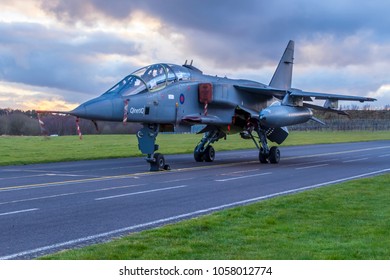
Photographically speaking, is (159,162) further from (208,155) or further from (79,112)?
(208,155)

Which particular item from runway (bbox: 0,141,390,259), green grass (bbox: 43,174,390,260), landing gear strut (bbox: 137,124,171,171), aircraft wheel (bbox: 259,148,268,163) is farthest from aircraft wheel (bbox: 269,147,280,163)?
green grass (bbox: 43,174,390,260)

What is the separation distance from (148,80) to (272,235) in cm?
1292

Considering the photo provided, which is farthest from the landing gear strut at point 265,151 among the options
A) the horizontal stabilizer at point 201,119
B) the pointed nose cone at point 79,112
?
the pointed nose cone at point 79,112

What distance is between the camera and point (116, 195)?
14.1m

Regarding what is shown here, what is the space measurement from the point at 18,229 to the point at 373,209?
258 inches

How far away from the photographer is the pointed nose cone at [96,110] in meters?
18.9

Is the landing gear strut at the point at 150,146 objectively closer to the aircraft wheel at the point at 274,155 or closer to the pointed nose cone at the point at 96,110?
the pointed nose cone at the point at 96,110

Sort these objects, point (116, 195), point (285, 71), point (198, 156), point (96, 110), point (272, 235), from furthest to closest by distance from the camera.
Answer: point (285, 71), point (198, 156), point (96, 110), point (116, 195), point (272, 235)

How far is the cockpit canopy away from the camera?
20.3m

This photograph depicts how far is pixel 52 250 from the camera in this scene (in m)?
8.02

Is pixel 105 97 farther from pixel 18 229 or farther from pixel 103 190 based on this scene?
pixel 18 229

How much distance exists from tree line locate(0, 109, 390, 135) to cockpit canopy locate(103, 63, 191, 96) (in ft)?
5.42

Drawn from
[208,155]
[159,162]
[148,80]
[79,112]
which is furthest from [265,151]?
[79,112]

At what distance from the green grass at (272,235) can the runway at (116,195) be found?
0.85 metres
